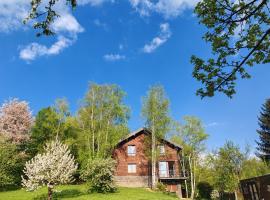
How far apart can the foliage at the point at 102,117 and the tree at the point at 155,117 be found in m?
3.47

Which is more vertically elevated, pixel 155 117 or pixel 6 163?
pixel 155 117

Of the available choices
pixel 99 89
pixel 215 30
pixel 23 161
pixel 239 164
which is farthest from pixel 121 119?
pixel 215 30

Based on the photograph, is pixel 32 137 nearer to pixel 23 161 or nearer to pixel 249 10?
pixel 23 161

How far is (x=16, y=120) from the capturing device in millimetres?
46906

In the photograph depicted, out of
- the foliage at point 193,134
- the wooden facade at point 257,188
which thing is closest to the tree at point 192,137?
the foliage at point 193,134

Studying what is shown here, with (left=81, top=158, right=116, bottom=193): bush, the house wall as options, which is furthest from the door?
(left=81, top=158, right=116, bottom=193): bush

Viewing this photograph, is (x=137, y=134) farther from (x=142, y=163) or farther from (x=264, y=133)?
(x=264, y=133)

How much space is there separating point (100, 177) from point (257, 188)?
57.1ft

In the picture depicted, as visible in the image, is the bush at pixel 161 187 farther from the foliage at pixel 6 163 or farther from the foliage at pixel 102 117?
the foliage at pixel 6 163

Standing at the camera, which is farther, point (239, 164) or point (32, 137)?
point (32, 137)

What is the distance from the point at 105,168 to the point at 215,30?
29.7m

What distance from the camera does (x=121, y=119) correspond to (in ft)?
153

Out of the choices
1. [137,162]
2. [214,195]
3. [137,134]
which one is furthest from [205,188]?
[137,134]

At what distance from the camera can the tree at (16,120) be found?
44.7m
